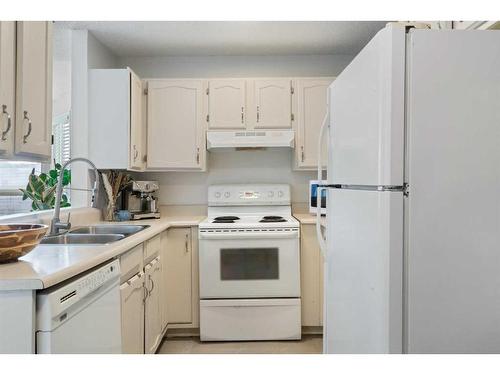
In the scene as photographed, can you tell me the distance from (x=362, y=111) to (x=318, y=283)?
71.8 inches

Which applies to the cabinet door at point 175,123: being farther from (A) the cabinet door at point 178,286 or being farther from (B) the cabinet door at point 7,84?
(B) the cabinet door at point 7,84

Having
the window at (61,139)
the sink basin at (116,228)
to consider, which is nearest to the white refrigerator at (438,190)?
the sink basin at (116,228)

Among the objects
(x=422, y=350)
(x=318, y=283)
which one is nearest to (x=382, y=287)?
(x=422, y=350)

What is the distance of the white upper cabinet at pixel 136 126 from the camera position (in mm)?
2836

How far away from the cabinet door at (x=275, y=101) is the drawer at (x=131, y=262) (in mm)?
1601

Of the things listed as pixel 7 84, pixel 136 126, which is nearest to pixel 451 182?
pixel 7 84

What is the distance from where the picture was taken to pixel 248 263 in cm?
278

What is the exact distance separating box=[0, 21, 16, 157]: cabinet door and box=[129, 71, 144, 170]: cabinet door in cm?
142

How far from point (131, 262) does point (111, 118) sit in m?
1.34

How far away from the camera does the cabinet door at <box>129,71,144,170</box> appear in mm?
2834

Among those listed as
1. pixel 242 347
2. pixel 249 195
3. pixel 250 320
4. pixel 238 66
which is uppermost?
pixel 238 66

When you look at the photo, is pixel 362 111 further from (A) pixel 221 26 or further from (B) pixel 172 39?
(B) pixel 172 39

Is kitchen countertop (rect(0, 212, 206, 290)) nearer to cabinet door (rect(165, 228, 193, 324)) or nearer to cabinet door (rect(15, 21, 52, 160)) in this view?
cabinet door (rect(15, 21, 52, 160))

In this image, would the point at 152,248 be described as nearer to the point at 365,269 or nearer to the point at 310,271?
the point at 310,271
